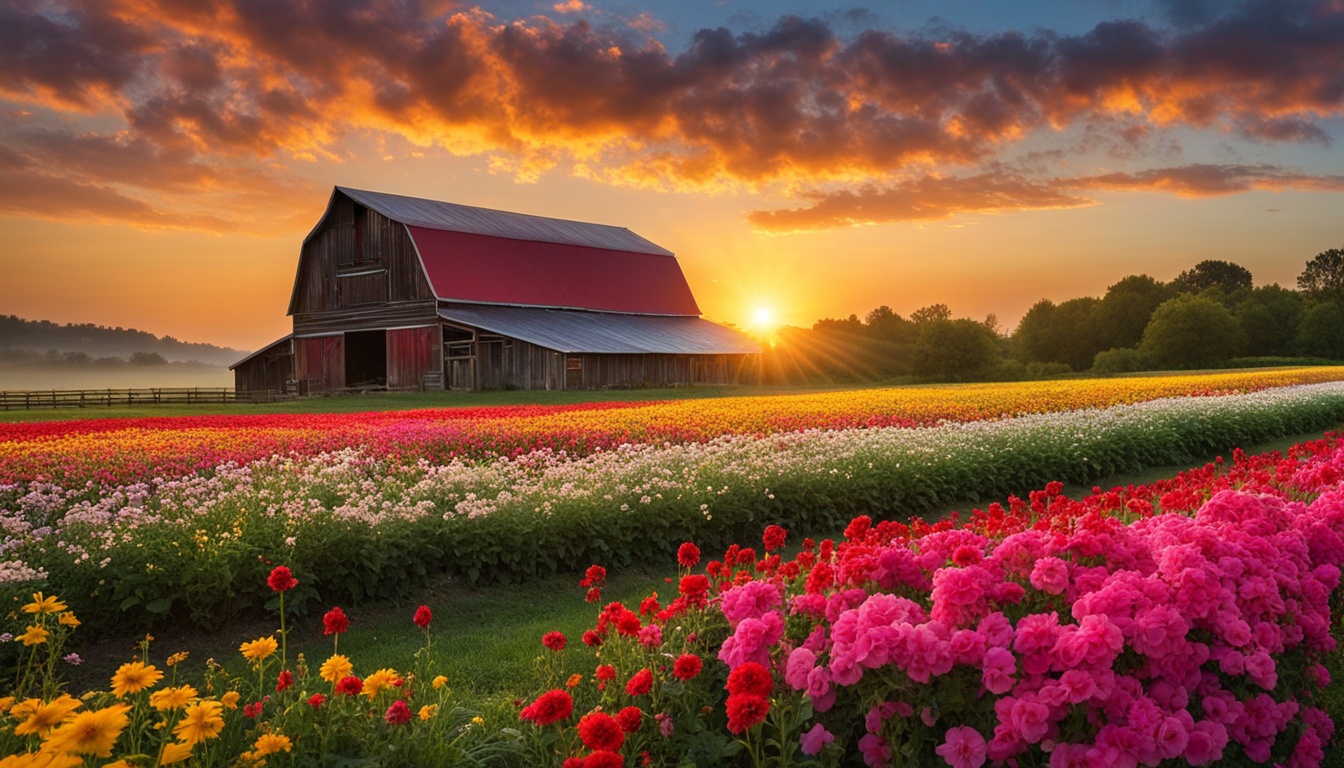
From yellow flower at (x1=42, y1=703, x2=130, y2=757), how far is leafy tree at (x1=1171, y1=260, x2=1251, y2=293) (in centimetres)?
11058

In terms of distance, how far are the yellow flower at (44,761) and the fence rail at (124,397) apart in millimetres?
38443

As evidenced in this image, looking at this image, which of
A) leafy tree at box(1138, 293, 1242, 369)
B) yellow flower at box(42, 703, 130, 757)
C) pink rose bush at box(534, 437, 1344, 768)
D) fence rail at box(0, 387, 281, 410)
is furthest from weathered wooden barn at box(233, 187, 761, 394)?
leafy tree at box(1138, 293, 1242, 369)

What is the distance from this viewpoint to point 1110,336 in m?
83.7

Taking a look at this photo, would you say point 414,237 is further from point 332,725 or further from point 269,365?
point 332,725

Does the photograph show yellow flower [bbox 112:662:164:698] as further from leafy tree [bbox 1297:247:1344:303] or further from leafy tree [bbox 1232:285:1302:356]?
leafy tree [bbox 1297:247:1344:303]

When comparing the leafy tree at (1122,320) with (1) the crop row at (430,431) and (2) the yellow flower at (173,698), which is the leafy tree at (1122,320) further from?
(2) the yellow flower at (173,698)

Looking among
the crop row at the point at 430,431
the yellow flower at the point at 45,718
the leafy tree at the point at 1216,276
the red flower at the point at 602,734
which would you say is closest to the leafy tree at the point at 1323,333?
the leafy tree at the point at 1216,276

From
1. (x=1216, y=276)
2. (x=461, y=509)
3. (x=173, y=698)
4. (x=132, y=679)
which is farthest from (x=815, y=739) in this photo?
(x=1216, y=276)

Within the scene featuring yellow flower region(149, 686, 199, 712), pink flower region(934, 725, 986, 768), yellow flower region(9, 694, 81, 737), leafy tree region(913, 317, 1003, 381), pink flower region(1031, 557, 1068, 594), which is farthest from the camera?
leafy tree region(913, 317, 1003, 381)

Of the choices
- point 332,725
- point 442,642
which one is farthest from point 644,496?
point 332,725

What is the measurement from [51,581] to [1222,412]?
19113 mm

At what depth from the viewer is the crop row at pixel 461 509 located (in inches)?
274

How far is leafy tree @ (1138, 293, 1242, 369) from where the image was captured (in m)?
69.8

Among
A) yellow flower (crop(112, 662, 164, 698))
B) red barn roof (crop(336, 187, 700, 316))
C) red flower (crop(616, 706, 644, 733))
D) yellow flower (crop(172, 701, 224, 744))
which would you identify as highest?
red barn roof (crop(336, 187, 700, 316))
